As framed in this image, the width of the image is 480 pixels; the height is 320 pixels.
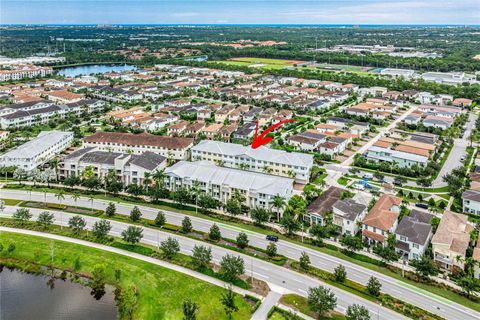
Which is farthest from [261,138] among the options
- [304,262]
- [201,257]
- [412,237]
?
[201,257]

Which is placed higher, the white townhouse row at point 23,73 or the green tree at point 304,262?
the white townhouse row at point 23,73

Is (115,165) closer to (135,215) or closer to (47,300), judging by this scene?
(135,215)

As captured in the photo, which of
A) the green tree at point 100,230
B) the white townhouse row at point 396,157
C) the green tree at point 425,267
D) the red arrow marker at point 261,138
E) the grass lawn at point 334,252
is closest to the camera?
the grass lawn at point 334,252

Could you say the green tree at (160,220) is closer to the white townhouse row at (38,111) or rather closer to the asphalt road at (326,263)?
the asphalt road at (326,263)

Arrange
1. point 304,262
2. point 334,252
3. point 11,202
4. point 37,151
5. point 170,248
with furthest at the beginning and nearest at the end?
point 37,151
point 11,202
point 334,252
point 170,248
point 304,262

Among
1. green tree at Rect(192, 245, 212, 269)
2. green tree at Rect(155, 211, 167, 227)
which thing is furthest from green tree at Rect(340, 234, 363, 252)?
green tree at Rect(155, 211, 167, 227)

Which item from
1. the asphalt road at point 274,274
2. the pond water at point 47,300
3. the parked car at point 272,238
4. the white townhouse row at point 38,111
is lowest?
the pond water at point 47,300

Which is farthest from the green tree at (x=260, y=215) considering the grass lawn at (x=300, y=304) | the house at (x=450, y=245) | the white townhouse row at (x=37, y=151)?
the white townhouse row at (x=37, y=151)
